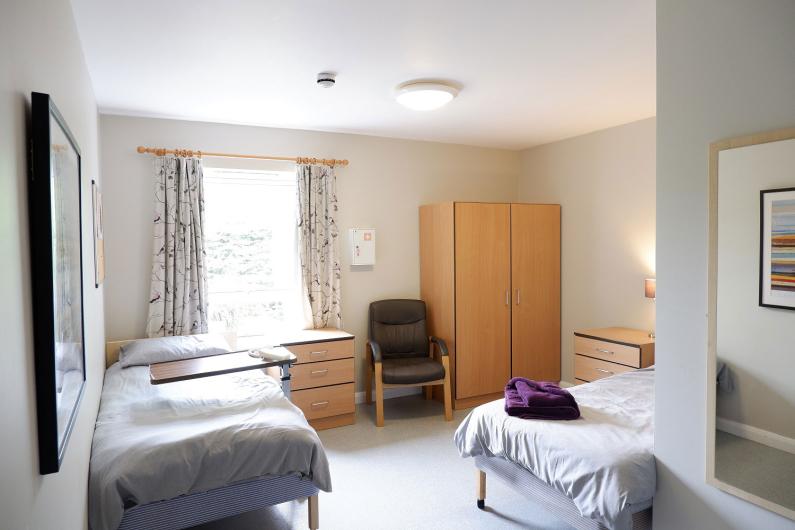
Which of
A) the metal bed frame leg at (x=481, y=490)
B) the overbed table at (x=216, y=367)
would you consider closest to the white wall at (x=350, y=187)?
the overbed table at (x=216, y=367)

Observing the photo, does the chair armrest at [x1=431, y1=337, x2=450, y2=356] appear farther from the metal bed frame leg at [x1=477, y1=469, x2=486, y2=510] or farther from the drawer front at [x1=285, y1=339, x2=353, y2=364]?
the metal bed frame leg at [x1=477, y1=469, x2=486, y2=510]

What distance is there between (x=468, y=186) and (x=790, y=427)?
4205 millimetres

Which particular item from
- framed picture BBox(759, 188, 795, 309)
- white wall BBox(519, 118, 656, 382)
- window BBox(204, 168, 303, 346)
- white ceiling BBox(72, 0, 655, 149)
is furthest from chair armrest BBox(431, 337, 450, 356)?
framed picture BBox(759, 188, 795, 309)

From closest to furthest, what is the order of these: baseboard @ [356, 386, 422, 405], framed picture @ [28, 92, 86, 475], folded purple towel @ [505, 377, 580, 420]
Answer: framed picture @ [28, 92, 86, 475]
folded purple towel @ [505, 377, 580, 420]
baseboard @ [356, 386, 422, 405]

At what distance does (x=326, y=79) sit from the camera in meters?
3.15

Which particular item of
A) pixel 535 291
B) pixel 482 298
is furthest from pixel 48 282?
pixel 535 291

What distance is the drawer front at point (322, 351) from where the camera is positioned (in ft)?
13.9

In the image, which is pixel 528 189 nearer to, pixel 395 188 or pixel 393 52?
pixel 395 188

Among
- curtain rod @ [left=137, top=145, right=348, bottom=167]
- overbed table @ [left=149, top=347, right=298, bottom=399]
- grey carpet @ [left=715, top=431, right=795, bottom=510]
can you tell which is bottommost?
grey carpet @ [left=715, top=431, right=795, bottom=510]

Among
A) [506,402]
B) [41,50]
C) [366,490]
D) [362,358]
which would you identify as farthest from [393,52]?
[362,358]

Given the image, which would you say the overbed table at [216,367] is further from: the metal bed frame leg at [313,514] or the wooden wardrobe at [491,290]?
the wooden wardrobe at [491,290]

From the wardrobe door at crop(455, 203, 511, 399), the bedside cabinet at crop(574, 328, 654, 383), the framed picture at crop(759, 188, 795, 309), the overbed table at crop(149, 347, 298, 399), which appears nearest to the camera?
the framed picture at crop(759, 188, 795, 309)

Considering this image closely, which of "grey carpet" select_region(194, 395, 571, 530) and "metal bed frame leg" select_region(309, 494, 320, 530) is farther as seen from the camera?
"grey carpet" select_region(194, 395, 571, 530)

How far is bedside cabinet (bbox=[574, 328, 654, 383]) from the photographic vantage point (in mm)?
4027
